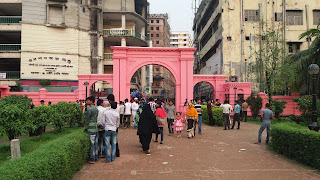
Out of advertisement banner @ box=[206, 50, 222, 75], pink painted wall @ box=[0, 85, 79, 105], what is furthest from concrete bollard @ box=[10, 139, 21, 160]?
advertisement banner @ box=[206, 50, 222, 75]

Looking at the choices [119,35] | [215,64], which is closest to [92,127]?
[119,35]

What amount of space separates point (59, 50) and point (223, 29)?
19.1 metres

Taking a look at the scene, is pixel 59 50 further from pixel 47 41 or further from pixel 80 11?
pixel 80 11

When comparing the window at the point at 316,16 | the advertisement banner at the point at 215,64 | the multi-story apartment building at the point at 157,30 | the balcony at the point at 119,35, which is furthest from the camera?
the multi-story apartment building at the point at 157,30

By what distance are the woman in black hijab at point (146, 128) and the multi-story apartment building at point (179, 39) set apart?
297ft

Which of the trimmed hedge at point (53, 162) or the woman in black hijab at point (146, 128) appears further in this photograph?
the woman in black hijab at point (146, 128)

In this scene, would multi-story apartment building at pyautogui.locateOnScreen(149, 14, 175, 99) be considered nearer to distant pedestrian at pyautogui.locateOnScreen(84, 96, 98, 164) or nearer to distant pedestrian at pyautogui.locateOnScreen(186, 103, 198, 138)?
distant pedestrian at pyautogui.locateOnScreen(186, 103, 198, 138)

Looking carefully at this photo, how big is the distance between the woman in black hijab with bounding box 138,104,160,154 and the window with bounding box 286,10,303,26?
86.8ft

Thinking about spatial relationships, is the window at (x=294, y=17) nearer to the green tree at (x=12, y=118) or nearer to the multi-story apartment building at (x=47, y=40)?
the multi-story apartment building at (x=47, y=40)

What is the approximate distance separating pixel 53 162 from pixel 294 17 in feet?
102

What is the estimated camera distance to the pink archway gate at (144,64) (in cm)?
2053

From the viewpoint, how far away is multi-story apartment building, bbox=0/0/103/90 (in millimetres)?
25000

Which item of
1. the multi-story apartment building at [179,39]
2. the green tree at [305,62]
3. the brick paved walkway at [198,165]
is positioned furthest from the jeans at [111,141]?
the multi-story apartment building at [179,39]

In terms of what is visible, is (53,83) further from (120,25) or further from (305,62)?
(305,62)
